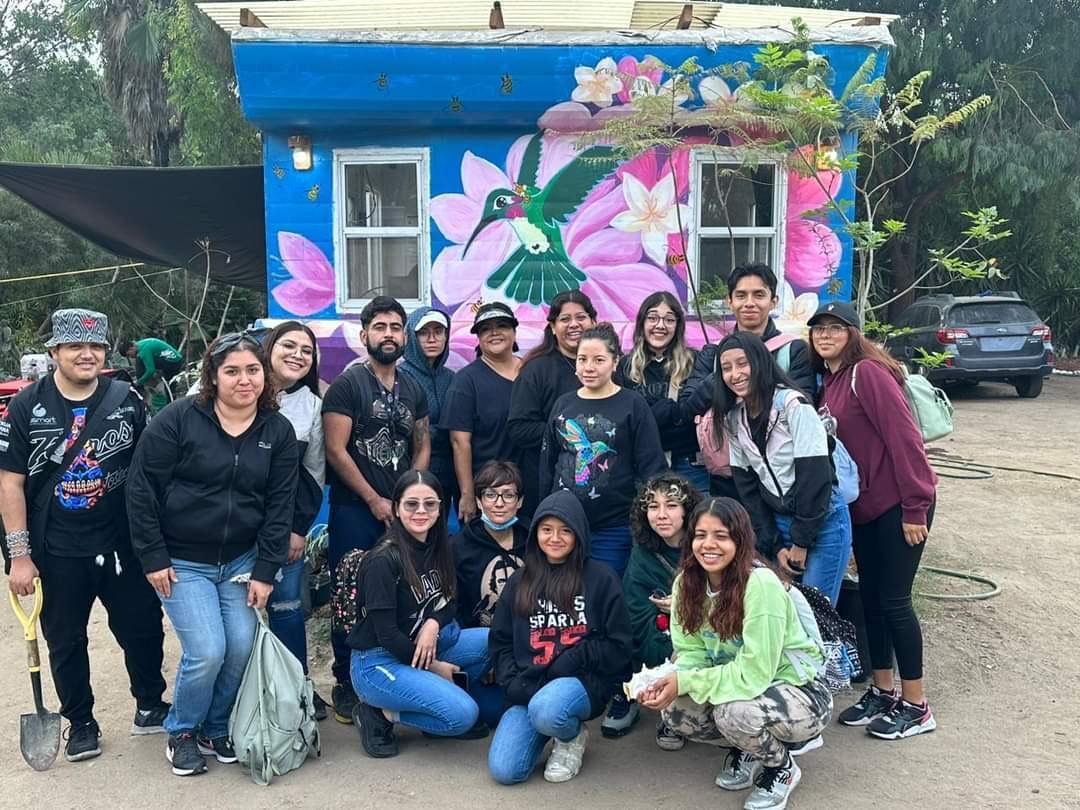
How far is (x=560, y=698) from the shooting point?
12.0 feet

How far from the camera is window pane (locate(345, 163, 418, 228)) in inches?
275

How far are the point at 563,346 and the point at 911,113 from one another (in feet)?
46.2

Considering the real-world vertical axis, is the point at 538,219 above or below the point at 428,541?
above

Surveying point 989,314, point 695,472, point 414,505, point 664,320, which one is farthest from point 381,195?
point 989,314

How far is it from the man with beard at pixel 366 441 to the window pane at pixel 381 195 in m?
2.69

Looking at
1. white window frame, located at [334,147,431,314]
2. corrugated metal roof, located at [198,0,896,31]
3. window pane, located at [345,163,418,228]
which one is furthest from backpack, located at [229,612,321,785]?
corrugated metal roof, located at [198,0,896,31]

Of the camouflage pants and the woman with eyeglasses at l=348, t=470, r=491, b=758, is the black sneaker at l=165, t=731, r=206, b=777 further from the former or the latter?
the camouflage pants

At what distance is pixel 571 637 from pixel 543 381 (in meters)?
1.25

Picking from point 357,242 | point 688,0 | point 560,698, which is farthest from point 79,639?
point 688,0

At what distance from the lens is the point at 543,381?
14.8ft

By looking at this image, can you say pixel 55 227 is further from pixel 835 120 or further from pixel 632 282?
pixel 835 120

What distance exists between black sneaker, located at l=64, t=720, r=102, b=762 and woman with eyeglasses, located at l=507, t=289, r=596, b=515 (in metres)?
2.11

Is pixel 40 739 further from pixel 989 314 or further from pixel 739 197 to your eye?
pixel 989 314

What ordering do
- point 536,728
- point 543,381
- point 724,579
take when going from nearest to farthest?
point 724,579 → point 536,728 → point 543,381
